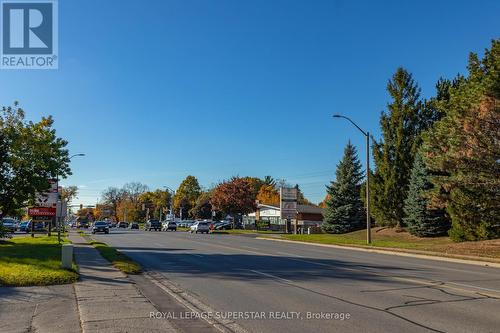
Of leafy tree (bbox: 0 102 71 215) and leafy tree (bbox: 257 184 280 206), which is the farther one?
leafy tree (bbox: 257 184 280 206)

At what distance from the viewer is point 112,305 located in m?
9.73

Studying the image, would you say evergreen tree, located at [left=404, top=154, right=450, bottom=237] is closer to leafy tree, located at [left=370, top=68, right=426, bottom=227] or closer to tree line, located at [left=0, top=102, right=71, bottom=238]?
leafy tree, located at [left=370, top=68, right=426, bottom=227]

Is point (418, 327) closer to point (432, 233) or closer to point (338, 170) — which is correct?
point (432, 233)

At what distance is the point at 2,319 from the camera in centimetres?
856

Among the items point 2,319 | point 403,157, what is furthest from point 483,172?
point 2,319

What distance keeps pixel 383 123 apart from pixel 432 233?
40.8 ft

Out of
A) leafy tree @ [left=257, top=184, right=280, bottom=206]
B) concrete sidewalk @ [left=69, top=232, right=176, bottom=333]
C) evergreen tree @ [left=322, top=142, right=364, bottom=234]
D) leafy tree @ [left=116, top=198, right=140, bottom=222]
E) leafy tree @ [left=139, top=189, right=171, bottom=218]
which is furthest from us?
leafy tree @ [left=116, top=198, right=140, bottom=222]

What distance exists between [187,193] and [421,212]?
363 ft

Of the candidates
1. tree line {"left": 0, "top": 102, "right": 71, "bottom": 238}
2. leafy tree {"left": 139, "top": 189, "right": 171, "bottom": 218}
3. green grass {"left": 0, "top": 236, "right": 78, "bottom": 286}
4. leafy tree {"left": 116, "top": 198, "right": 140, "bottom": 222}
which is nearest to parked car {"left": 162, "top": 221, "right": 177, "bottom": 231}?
tree line {"left": 0, "top": 102, "right": 71, "bottom": 238}

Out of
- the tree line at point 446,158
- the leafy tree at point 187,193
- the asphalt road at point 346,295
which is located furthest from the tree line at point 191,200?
the asphalt road at point 346,295

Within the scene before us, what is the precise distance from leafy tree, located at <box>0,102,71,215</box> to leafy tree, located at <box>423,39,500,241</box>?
75.7ft

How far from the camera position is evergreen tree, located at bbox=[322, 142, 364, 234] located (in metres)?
53.6

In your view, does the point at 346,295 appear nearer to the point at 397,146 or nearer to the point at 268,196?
the point at 397,146

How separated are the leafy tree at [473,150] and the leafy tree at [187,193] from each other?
11048 cm
